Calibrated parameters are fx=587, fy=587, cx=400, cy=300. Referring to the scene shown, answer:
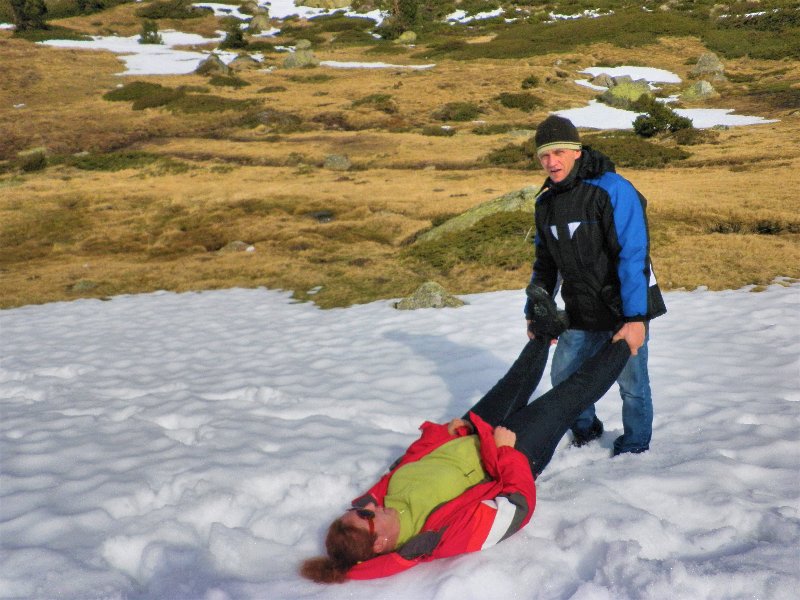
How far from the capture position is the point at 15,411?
6191 millimetres

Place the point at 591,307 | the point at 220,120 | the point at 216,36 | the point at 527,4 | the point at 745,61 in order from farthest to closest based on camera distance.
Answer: the point at 527,4 < the point at 216,36 < the point at 745,61 < the point at 220,120 < the point at 591,307

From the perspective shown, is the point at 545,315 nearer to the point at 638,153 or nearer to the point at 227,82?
the point at 638,153

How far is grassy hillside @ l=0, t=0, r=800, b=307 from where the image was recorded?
12070mm

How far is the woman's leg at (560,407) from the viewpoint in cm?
370

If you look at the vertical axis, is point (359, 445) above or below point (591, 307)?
Result: below

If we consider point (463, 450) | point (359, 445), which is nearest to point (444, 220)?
point (359, 445)

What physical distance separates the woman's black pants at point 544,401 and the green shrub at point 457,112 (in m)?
32.4

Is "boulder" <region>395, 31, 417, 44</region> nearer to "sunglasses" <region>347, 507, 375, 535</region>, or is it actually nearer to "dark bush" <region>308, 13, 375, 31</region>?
"dark bush" <region>308, 13, 375, 31</region>

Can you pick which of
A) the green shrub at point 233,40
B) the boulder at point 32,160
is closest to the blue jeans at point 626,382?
the boulder at point 32,160

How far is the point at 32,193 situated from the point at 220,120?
15408mm

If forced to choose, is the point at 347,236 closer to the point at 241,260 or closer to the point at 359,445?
the point at 241,260

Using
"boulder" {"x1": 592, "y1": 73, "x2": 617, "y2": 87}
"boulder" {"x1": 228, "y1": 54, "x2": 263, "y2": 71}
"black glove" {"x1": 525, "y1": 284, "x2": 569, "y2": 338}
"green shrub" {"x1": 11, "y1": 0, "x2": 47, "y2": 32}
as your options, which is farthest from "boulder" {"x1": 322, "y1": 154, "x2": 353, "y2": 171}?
"green shrub" {"x1": 11, "y1": 0, "x2": 47, "y2": 32}

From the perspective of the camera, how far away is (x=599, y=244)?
158 inches

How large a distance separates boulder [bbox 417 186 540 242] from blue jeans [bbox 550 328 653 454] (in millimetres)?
9212
